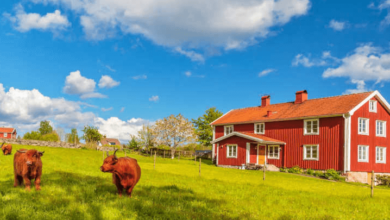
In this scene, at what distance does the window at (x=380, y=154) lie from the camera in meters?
30.1

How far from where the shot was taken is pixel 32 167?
918 centimetres

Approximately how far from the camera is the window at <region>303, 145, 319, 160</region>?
29594mm

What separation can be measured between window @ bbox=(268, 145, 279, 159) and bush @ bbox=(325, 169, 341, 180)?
256 inches

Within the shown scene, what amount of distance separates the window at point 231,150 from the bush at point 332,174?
10.5m

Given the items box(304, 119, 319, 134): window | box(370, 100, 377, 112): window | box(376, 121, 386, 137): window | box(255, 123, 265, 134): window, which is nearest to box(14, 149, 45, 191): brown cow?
box(304, 119, 319, 134): window

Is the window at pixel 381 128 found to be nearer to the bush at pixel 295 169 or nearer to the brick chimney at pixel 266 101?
the bush at pixel 295 169

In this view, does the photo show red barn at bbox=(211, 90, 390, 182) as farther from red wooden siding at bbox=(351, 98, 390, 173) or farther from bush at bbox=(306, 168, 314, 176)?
bush at bbox=(306, 168, 314, 176)

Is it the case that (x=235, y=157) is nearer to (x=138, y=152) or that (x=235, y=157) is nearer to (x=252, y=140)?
(x=252, y=140)

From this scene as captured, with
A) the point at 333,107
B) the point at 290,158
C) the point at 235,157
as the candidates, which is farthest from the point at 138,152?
the point at 333,107

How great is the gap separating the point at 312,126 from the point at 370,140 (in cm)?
548

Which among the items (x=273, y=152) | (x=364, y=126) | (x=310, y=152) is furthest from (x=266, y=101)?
(x=364, y=126)

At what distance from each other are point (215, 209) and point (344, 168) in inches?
881

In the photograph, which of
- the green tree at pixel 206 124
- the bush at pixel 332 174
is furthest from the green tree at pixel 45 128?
the bush at pixel 332 174

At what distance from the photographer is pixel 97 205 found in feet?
25.7
